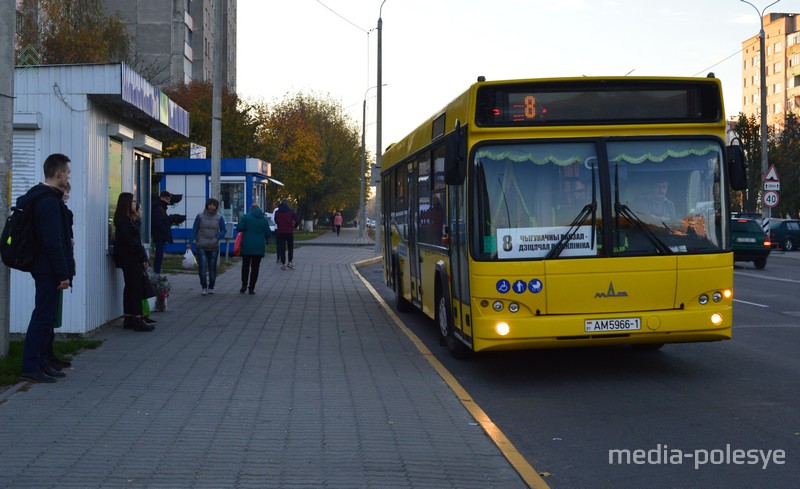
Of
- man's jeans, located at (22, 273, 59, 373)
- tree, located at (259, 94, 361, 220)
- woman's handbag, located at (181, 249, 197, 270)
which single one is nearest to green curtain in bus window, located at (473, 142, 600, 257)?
man's jeans, located at (22, 273, 59, 373)

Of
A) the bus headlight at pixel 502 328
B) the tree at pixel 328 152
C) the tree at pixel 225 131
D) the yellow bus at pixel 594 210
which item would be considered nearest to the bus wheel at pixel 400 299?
the yellow bus at pixel 594 210

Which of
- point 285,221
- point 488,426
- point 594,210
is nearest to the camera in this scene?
point 488,426

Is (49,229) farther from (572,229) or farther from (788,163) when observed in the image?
(788,163)

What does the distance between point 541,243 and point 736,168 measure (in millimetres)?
1961

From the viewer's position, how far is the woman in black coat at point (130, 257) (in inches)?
508

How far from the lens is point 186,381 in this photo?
364 inches

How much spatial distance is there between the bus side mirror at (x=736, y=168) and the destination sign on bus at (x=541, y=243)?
1463mm

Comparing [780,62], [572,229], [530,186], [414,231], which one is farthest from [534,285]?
[780,62]

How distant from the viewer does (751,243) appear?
1160 inches

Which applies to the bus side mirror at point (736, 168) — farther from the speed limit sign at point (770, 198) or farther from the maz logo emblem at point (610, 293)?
the speed limit sign at point (770, 198)

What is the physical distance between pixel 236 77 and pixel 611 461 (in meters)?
98.4

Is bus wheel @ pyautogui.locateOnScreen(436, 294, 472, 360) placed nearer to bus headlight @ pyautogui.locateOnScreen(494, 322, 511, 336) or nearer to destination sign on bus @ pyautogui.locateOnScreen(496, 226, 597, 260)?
bus headlight @ pyautogui.locateOnScreen(494, 322, 511, 336)

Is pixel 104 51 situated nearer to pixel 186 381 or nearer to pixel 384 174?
pixel 384 174

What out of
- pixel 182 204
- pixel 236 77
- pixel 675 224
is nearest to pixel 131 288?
pixel 675 224
